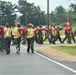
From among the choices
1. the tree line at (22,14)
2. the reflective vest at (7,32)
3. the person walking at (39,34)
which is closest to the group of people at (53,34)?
the person walking at (39,34)

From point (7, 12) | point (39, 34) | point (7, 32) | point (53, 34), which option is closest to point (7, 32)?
point (7, 32)

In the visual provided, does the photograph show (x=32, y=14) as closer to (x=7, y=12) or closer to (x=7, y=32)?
(x=7, y=12)

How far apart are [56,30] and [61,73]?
994 inches

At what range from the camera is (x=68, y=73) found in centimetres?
1444

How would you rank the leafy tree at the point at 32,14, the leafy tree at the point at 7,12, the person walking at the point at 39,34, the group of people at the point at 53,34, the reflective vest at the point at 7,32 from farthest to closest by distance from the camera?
the leafy tree at the point at 32,14, the leafy tree at the point at 7,12, the group of people at the point at 53,34, the person walking at the point at 39,34, the reflective vest at the point at 7,32

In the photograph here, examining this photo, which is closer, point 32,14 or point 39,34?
point 39,34

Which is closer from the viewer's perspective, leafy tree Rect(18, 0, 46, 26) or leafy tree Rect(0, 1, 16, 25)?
leafy tree Rect(0, 1, 16, 25)

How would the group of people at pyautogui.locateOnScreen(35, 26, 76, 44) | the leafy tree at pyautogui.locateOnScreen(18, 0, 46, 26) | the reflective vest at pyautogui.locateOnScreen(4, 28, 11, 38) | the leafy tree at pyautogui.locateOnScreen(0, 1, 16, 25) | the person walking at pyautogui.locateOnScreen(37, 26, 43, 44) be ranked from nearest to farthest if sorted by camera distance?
the reflective vest at pyautogui.locateOnScreen(4, 28, 11, 38) < the person walking at pyautogui.locateOnScreen(37, 26, 43, 44) < the group of people at pyautogui.locateOnScreen(35, 26, 76, 44) < the leafy tree at pyautogui.locateOnScreen(0, 1, 16, 25) < the leafy tree at pyautogui.locateOnScreen(18, 0, 46, 26)

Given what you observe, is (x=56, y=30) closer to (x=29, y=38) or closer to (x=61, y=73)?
(x=29, y=38)

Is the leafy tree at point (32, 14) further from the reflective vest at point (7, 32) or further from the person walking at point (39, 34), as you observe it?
the reflective vest at point (7, 32)

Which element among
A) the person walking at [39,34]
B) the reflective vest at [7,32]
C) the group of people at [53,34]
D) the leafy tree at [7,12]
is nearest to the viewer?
the reflective vest at [7,32]

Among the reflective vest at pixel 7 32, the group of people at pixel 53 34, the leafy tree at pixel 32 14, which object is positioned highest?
the leafy tree at pixel 32 14

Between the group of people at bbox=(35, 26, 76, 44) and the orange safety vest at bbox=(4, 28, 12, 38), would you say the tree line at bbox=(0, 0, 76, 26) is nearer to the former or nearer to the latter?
the group of people at bbox=(35, 26, 76, 44)

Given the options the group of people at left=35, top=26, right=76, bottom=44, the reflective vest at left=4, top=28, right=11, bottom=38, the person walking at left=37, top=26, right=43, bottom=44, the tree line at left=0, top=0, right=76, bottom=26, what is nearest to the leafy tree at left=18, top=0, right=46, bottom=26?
the tree line at left=0, top=0, right=76, bottom=26
